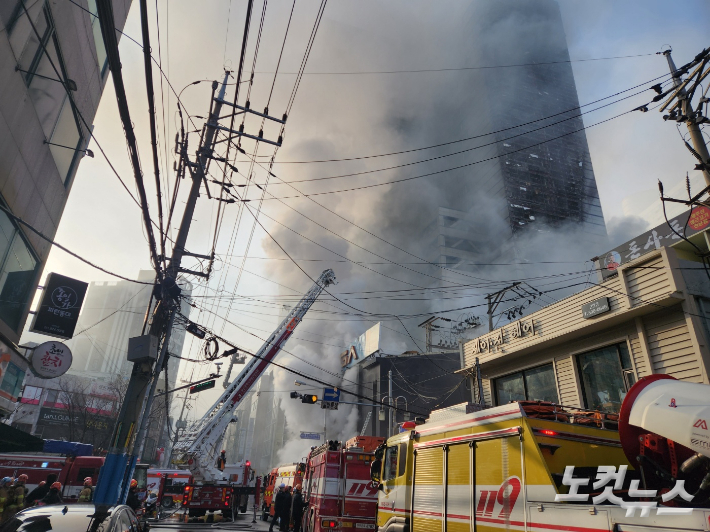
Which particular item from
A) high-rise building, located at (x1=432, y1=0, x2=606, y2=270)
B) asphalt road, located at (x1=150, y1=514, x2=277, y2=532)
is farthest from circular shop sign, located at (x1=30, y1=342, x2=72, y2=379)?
high-rise building, located at (x1=432, y1=0, x2=606, y2=270)

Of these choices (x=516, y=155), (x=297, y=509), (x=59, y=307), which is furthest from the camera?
(x=516, y=155)

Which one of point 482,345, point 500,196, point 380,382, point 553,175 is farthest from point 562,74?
point 482,345

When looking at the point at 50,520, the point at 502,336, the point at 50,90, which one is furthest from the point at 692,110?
the point at 50,90

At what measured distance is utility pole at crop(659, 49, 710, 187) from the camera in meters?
9.24

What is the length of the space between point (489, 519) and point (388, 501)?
10.7 feet

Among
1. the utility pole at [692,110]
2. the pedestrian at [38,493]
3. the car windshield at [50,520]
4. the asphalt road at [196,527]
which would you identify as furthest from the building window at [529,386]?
the pedestrian at [38,493]

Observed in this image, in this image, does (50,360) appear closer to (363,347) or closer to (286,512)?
(286,512)

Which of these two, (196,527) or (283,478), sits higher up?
(283,478)

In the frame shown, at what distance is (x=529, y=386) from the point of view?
1423 cm

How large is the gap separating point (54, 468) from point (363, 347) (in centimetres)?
2803

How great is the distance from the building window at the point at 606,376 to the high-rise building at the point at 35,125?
47.7 feet

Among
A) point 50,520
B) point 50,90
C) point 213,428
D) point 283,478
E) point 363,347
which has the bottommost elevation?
point 283,478

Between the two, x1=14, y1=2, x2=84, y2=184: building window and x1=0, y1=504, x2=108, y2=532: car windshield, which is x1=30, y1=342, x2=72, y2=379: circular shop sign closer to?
x1=14, y1=2, x2=84, y2=184: building window

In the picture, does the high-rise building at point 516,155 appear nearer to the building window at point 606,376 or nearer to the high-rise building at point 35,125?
the building window at point 606,376
